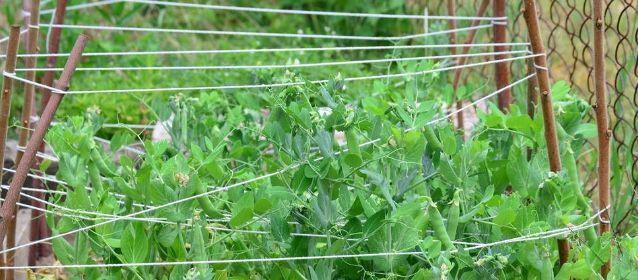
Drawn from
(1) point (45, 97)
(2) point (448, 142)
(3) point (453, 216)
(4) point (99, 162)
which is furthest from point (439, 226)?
(1) point (45, 97)

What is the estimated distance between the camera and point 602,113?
1.80 m

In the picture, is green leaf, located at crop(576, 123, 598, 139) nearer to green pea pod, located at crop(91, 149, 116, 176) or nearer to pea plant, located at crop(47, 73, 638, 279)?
pea plant, located at crop(47, 73, 638, 279)

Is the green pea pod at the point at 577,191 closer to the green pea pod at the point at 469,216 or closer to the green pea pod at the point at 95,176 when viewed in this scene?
the green pea pod at the point at 469,216

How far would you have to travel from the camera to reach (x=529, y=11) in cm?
175

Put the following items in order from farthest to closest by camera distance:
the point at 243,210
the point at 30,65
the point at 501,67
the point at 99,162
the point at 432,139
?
the point at 501,67, the point at 30,65, the point at 99,162, the point at 432,139, the point at 243,210

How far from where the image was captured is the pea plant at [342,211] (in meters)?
1.55

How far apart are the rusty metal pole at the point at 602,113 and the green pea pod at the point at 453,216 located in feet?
1.14

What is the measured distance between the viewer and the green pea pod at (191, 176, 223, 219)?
5.23 feet

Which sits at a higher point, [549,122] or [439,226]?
[549,122]

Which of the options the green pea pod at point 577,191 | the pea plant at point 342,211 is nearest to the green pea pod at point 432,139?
the pea plant at point 342,211

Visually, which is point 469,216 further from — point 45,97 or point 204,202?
point 45,97

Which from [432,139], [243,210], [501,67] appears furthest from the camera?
[501,67]

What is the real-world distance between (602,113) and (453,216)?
41 cm

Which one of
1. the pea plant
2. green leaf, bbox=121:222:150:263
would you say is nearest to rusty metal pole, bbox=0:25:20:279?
the pea plant
